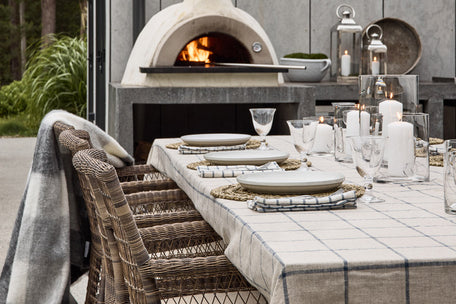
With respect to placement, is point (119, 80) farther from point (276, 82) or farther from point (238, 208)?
point (238, 208)

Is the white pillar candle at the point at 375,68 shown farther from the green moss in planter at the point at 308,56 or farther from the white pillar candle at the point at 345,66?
the green moss in planter at the point at 308,56

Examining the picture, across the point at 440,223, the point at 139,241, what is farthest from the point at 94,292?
the point at 440,223

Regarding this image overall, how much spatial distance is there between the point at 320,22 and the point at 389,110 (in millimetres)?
3414

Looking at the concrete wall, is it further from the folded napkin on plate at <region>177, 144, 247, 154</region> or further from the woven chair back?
the woven chair back

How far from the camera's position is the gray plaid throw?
2.29 meters

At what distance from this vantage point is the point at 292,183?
1652 mm

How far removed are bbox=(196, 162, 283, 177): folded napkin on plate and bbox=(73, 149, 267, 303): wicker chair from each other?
0.36m

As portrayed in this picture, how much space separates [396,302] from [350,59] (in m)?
4.09

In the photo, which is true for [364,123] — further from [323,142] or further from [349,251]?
[349,251]

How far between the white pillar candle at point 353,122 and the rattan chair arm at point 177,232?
525 mm

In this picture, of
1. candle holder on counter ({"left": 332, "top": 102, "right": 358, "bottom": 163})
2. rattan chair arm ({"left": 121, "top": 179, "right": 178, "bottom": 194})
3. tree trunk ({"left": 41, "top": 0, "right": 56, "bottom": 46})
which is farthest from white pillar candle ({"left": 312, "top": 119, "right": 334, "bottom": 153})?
tree trunk ({"left": 41, "top": 0, "right": 56, "bottom": 46})

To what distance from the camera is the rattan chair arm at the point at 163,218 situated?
220cm

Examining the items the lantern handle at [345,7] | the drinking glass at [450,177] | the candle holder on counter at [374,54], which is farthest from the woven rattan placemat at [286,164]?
the lantern handle at [345,7]

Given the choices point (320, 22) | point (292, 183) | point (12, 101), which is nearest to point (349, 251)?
point (292, 183)
